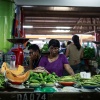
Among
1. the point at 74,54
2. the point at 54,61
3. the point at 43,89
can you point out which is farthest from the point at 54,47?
the point at 74,54

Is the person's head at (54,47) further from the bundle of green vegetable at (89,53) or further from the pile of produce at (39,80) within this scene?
the bundle of green vegetable at (89,53)

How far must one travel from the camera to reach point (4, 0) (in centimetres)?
550

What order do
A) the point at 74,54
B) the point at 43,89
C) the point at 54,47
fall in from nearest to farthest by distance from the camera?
1. the point at 43,89
2. the point at 54,47
3. the point at 74,54

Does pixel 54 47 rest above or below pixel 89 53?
above

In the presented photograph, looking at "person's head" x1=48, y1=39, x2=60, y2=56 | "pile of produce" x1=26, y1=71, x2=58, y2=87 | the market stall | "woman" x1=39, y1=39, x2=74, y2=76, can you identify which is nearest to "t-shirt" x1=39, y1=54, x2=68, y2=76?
"woman" x1=39, y1=39, x2=74, y2=76

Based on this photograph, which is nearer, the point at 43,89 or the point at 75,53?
the point at 43,89

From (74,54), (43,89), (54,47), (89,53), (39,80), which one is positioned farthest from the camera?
(89,53)

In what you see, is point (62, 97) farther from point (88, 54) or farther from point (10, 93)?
point (88, 54)

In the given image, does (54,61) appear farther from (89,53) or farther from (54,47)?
(89,53)

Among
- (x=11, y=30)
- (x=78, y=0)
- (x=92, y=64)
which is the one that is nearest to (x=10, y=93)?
(x=11, y=30)

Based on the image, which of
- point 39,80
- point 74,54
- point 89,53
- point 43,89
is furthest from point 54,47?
point 89,53

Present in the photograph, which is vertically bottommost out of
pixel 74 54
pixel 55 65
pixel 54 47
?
pixel 55 65

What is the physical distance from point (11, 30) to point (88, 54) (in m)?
2.40

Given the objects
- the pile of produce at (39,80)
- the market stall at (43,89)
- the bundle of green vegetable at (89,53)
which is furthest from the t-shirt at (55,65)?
the bundle of green vegetable at (89,53)
